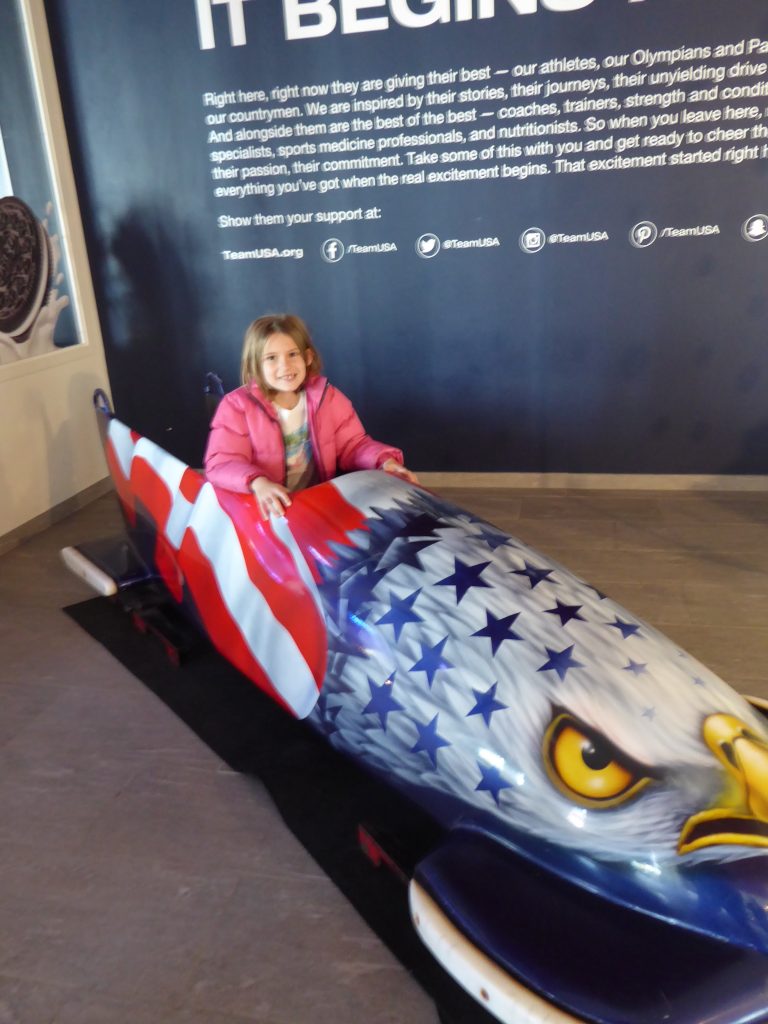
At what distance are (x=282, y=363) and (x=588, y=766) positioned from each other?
4.12ft

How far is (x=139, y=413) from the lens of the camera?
4215 mm

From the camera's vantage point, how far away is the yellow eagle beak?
3.82 ft

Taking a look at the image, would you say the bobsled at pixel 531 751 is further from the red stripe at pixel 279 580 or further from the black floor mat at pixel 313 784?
the black floor mat at pixel 313 784

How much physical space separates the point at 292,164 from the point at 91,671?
2.40 m

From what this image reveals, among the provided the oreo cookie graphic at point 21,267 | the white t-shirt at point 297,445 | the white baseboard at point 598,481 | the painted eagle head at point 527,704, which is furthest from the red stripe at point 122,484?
the white baseboard at point 598,481

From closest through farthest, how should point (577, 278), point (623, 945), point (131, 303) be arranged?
point (623, 945), point (577, 278), point (131, 303)

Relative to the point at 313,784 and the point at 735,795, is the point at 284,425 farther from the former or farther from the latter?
the point at 735,795

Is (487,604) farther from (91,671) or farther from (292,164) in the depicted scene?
(292,164)

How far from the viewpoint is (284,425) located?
2.18m

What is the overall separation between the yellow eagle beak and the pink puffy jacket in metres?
1.16

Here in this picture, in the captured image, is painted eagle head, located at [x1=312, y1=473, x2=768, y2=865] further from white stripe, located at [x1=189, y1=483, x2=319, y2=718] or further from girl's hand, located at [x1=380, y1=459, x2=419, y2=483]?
girl's hand, located at [x1=380, y1=459, x2=419, y2=483]

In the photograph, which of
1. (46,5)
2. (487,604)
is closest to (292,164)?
(46,5)

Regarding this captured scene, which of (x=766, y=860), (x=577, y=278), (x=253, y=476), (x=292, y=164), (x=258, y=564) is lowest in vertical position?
(x=766, y=860)

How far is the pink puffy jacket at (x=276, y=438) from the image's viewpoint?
6.95ft
